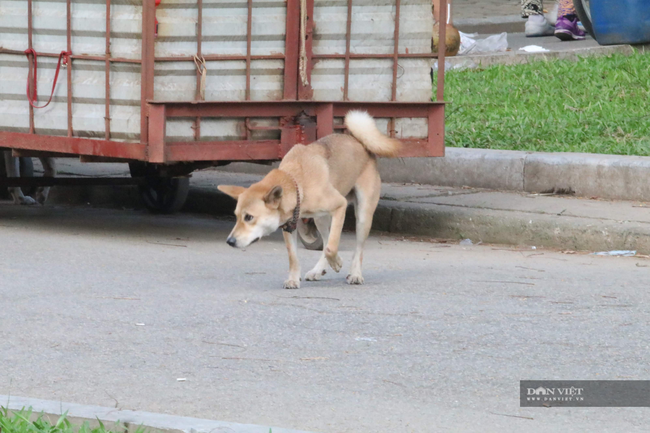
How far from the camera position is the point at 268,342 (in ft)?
15.6

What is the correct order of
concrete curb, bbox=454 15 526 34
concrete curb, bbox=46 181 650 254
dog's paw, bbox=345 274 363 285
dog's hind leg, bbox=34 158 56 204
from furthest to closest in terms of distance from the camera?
1. concrete curb, bbox=454 15 526 34
2. dog's hind leg, bbox=34 158 56 204
3. concrete curb, bbox=46 181 650 254
4. dog's paw, bbox=345 274 363 285

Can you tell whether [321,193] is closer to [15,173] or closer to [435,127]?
[435,127]

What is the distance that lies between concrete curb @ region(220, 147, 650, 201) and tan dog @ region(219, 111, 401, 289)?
2554mm

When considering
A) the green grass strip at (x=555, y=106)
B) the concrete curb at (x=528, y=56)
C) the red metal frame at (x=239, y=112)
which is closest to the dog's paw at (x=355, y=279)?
the red metal frame at (x=239, y=112)

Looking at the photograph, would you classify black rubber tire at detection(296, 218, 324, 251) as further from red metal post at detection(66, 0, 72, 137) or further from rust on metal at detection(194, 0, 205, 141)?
red metal post at detection(66, 0, 72, 137)

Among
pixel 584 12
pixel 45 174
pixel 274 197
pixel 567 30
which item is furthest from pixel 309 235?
pixel 567 30

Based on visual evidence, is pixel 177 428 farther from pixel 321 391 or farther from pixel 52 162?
pixel 52 162

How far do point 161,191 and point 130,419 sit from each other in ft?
20.5

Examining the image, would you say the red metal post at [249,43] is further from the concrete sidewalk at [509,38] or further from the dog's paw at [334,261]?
the concrete sidewalk at [509,38]

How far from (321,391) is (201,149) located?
11.9 ft

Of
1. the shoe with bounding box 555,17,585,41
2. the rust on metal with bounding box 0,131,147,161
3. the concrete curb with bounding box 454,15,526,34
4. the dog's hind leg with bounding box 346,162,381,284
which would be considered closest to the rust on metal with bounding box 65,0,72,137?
the rust on metal with bounding box 0,131,147,161

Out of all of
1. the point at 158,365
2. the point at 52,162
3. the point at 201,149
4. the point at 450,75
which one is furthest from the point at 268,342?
the point at 450,75

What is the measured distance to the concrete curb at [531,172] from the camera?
8.59 meters

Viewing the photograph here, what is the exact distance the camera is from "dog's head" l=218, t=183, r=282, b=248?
231 inches
